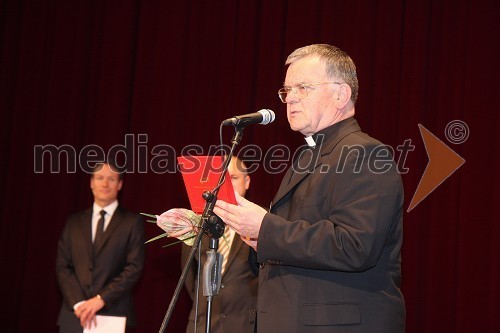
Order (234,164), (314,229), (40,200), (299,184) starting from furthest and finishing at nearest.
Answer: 1. (40,200)
2. (234,164)
3. (299,184)
4. (314,229)

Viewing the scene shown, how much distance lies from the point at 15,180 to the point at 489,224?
4178mm

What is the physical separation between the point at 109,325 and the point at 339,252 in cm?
261

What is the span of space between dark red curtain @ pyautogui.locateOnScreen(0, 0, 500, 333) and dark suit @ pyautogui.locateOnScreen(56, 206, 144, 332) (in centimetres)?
96

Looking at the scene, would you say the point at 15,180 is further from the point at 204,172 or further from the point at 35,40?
the point at 204,172

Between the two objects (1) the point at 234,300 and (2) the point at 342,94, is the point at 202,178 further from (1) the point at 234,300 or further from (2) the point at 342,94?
(1) the point at 234,300

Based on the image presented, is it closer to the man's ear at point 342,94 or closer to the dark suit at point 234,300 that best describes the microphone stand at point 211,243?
the man's ear at point 342,94

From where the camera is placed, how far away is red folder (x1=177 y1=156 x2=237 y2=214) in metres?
2.35

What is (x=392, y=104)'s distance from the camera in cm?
509

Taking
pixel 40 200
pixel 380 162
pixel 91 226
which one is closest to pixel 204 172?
pixel 380 162

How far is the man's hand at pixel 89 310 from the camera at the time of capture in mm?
4539

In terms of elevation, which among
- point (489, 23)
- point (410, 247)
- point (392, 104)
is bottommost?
point (410, 247)

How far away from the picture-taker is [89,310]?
456 centimetres

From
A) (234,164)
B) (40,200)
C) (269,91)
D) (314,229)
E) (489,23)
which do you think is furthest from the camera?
(40,200)

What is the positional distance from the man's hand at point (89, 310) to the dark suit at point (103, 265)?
0.06m
